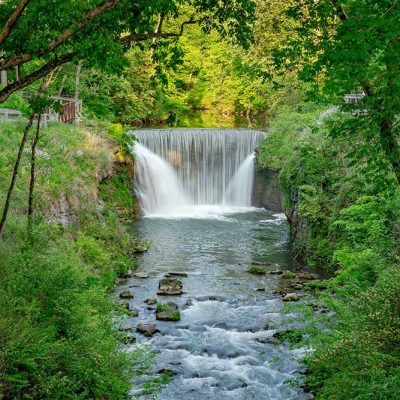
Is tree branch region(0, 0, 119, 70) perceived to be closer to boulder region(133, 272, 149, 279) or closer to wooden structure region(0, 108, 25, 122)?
boulder region(133, 272, 149, 279)

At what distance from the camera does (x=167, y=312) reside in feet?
43.4

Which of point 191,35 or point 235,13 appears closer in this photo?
point 235,13

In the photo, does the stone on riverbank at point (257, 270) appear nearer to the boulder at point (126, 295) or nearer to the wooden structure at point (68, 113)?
the boulder at point (126, 295)

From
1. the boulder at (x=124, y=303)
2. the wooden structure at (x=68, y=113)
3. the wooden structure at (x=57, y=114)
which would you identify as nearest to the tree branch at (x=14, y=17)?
the boulder at (x=124, y=303)

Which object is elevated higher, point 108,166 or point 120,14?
point 120,14

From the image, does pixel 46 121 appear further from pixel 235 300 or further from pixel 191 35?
pixel 191 35

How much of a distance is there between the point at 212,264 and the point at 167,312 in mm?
4687

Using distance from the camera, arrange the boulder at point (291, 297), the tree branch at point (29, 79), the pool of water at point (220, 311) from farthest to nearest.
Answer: the boulder at point (291, 297) → the pool of water at point (220, 311) → the tree branch at point (29, 79)

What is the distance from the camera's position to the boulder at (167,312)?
13.0 m

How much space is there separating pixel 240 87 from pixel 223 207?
18.4 m

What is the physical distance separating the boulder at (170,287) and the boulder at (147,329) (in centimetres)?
234

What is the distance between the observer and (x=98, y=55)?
6141 mm

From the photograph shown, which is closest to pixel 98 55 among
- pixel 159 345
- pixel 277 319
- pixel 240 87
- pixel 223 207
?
pixel 159 345

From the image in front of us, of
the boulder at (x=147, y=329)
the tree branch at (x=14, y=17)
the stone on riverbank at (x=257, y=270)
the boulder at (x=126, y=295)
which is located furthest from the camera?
the stone on riverbank at (x=257, y=270)
